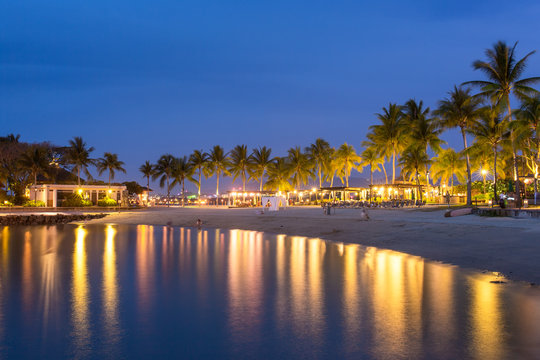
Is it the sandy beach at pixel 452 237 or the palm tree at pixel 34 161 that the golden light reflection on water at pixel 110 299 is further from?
the palm tree at pixel 34 161

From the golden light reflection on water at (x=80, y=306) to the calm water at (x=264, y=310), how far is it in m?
0.03

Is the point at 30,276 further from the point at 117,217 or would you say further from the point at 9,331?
the point at 117,217

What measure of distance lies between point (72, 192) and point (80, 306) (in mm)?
53005

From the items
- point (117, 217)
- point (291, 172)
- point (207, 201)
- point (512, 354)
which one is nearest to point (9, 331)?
point (512, 354)

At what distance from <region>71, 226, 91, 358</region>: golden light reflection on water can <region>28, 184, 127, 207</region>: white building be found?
42955 mm

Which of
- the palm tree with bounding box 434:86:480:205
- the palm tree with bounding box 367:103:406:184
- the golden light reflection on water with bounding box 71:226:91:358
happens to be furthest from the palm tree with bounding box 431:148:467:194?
the golden light reflection on water with bounding box 71:226:91:358

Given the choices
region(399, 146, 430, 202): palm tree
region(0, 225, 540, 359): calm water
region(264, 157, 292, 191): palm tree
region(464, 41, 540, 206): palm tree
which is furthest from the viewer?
region(264, 157, 292, 191): palm tree

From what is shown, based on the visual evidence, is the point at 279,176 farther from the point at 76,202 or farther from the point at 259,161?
the point at 76,202

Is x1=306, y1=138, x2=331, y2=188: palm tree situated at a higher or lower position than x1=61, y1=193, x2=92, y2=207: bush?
higher

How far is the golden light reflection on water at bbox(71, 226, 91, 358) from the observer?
6.64m

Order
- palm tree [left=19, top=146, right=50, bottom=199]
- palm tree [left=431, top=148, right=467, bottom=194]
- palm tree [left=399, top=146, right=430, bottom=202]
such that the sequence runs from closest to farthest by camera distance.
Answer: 1. palm tree [left=399, top=146, right=430, bottom=202]
2. palm tree [left=19, top=146, right=50, bottom=199]
3. palm tree [left=431, top=148, right=467, bottom=194]

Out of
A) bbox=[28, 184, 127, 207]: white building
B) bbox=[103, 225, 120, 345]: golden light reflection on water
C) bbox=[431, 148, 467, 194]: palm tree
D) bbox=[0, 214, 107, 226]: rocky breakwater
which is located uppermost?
bbox=[431, 148, 467, 194]: palm tree

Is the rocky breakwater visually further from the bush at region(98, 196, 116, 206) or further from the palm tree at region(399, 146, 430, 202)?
the palm tree at region(399, 146, 430, 202)

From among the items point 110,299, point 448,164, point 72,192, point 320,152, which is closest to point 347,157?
point 320,152
